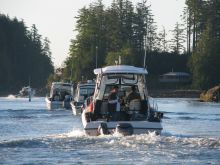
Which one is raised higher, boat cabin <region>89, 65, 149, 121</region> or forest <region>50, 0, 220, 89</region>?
forest <region>50, 0, 220, 89</region>

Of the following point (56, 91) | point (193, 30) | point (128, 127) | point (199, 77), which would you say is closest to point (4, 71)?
point (193, 30)

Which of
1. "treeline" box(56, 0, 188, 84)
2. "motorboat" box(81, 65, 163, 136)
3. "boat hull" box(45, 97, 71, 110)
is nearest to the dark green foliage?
"treeline" box(56, 0, 188, 84)

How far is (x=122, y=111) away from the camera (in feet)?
106

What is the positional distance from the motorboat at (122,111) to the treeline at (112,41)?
290 ft

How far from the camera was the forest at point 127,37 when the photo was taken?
12556cm

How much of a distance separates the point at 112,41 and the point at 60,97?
6827 cm

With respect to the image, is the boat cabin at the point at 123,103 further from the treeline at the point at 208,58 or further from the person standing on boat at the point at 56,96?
the treeline at the point at 208,58

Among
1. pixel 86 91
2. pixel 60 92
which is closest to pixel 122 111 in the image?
pixel 86 91

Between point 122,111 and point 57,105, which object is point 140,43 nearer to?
point 57,105

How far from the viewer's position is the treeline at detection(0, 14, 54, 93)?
17612cm

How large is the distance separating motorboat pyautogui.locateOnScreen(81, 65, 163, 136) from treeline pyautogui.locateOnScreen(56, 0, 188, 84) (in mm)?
88267

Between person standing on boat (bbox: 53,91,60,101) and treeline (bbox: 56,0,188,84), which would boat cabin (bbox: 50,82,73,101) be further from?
treeline (bbox: 56,0,188,84)

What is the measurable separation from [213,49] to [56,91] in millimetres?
45880

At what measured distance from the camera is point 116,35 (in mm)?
136375
